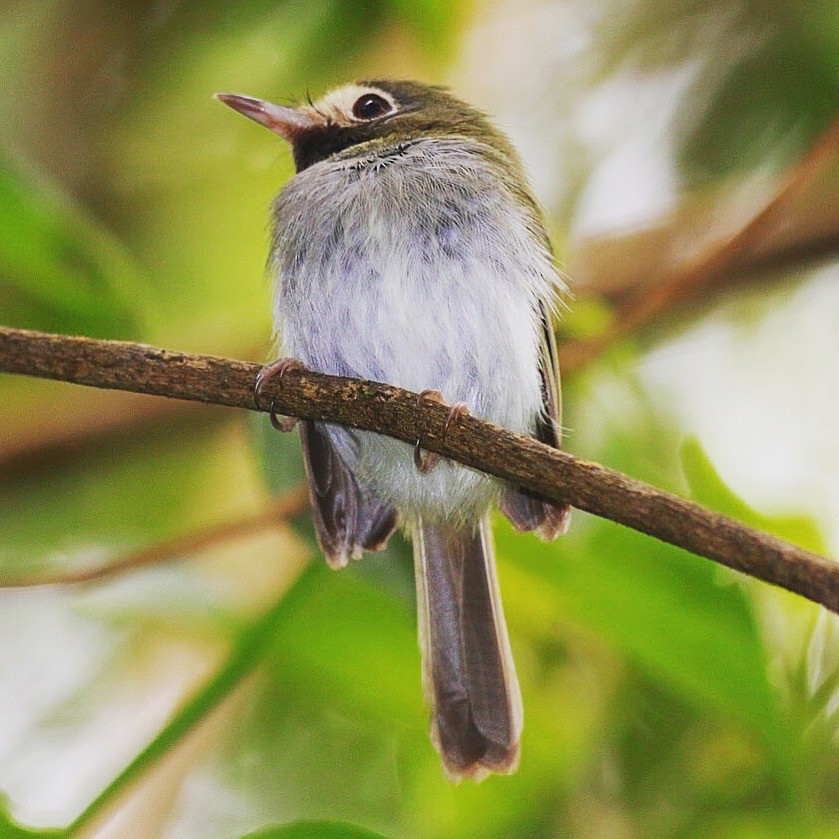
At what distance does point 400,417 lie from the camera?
1.73m

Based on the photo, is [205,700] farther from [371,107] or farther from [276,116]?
[371,107]

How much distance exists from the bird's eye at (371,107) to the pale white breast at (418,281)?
275 mm

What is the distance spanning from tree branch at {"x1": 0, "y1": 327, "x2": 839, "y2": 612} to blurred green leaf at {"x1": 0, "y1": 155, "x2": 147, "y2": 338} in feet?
2.29

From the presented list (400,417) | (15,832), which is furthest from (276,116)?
(15,832)

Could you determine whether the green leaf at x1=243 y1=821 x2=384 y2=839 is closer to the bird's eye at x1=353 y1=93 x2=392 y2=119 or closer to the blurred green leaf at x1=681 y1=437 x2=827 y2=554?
A: the blurred green leaf at x1=681 y1=437 x2=827 y2=554

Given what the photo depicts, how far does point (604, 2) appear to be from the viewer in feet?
12.2

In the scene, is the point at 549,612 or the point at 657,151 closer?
the point at 549,612

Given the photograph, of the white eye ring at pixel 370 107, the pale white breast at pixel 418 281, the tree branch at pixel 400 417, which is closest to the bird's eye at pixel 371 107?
the white eye ring at pixel 370 107

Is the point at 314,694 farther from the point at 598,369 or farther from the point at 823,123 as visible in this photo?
the point at 823,123

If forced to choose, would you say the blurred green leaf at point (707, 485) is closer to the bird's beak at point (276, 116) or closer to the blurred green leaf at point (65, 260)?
the bird's beak at point (276, 116)

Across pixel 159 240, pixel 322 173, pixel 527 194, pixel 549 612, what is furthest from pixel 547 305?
Answer: pixel 159 240

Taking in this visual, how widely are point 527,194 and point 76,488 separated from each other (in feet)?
5.60

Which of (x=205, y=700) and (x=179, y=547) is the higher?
(x=205, y=700)

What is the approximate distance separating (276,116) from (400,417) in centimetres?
107
